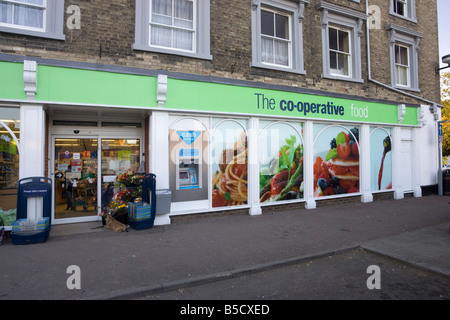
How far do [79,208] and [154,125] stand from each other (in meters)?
3.12

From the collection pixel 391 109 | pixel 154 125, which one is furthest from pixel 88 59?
pixel 391 109

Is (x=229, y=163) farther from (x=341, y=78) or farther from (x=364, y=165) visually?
(x=364, y=165)

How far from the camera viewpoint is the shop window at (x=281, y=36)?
8922 millimetres

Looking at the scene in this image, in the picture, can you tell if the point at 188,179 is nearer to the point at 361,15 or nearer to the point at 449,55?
the point at 361,15

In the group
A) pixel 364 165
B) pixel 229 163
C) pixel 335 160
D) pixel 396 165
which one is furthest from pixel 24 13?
pixel 396 165

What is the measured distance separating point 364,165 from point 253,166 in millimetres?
4837

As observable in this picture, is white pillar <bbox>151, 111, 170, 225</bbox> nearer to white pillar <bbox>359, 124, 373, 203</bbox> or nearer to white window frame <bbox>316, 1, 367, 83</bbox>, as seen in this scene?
white window frame <bbox>316, 1, 367, 83</bbox>

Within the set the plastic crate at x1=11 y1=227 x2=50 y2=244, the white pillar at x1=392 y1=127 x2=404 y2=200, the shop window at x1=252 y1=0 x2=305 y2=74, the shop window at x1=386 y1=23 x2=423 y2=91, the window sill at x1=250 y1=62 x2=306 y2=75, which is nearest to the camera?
the plastic crate at x1=11 y1=227 x2=50 y2=244

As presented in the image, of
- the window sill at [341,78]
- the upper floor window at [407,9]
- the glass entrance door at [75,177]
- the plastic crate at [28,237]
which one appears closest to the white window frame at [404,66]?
the upper floor window at [407,9]

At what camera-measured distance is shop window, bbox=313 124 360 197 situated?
9617mm

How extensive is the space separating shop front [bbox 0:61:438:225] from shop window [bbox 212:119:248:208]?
3 centimetres

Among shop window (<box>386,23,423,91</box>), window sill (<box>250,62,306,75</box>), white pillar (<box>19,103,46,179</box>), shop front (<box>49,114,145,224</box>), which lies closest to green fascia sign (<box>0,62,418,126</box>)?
white pillar (<box>19,103,46,179</box>)

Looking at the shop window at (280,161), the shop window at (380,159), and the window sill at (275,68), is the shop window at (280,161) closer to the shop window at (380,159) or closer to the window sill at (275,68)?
the window sill at (275,68)
